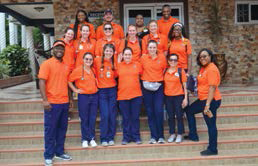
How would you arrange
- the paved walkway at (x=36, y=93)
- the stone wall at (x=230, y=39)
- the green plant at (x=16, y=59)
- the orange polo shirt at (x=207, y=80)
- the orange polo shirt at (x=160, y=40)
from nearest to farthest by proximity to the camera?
the orange polo shirt at (x=207, y=80) → the orange polo shirt at (x=160, y=40) → the paved walkway at (x=36, y=93) → the stone wall at (x=230, y=39) → the green plant at (x=16, y=59)

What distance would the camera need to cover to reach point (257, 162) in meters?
4.43

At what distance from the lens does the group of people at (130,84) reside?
433 centimetres

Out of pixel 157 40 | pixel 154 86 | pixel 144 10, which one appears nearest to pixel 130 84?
pixel 154 86

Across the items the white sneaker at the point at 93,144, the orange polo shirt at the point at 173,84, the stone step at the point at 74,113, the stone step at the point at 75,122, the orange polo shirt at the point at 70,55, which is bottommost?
the white sneaker at the point at 93,144

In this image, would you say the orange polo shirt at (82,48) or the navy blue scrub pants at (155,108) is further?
the orange polo shirt at (82,48)

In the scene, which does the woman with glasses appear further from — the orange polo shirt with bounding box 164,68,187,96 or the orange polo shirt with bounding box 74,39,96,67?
the orange polo shirt with bounding box 164,68,187,96

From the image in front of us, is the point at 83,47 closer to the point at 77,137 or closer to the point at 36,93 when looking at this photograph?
the point at 77,137

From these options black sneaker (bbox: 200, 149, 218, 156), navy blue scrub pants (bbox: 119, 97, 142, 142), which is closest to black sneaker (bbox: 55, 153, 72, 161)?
navy blue scrub pants (bbox: 119, 97, 142, 142)

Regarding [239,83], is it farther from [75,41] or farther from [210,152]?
[75,41]

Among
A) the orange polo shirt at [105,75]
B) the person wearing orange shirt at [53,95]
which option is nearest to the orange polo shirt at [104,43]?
the orange polo shirt at [105,75]

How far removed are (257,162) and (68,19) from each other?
20.5ft

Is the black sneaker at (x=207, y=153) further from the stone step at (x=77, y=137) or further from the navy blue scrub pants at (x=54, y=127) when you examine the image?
the navy blue scrub pants at (x=54, y=127)

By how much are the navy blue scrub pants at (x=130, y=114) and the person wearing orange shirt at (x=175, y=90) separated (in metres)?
0.51

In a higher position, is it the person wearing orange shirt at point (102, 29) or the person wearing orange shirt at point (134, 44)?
the person wearing orange shirt at point (102, 29)
